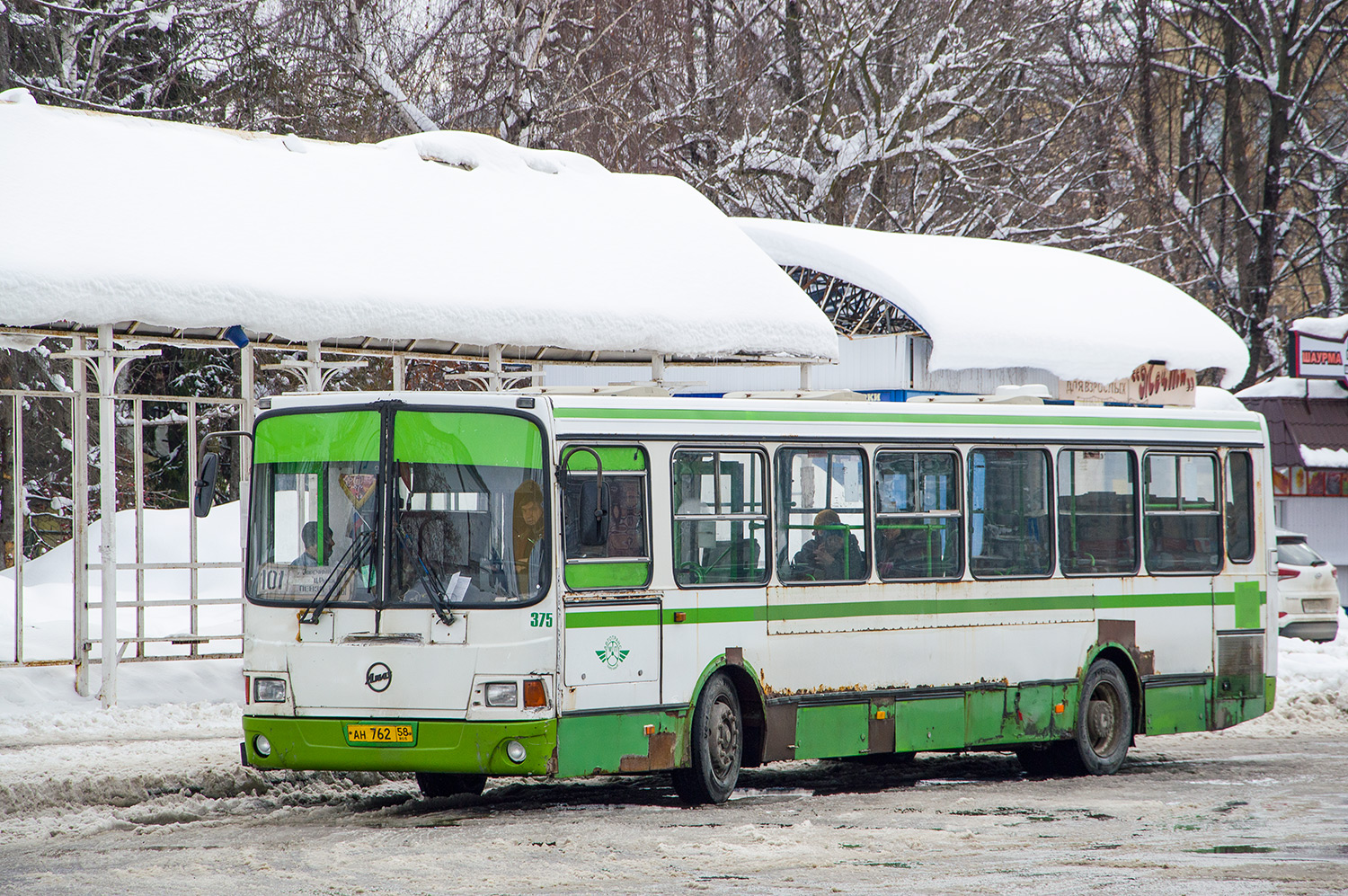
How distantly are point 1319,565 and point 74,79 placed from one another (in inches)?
675

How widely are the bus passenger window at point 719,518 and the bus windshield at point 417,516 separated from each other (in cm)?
108

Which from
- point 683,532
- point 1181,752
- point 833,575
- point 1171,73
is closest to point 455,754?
point 683,532

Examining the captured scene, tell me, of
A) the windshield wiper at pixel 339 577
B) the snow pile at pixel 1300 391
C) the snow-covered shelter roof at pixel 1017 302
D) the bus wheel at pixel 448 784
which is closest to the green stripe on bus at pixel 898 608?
the windshield wiper at pixel 339 577

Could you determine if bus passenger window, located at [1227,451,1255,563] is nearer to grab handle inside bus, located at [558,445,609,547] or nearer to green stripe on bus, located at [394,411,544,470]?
grab handle inside bus, located at [558,445,609,547]

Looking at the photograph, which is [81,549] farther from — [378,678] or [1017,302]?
[1017,302]

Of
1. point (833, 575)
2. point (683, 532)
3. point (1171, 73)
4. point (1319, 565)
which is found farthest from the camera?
point (1171, 73)

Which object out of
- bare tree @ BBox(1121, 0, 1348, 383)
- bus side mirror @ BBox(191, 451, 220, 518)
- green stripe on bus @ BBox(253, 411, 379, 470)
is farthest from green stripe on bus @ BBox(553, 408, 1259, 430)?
bare tree @ BBox(1121, 0, 1348, 383)

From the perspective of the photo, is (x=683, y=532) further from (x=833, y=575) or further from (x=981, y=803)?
(x=981, y=803)

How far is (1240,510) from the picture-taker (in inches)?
563

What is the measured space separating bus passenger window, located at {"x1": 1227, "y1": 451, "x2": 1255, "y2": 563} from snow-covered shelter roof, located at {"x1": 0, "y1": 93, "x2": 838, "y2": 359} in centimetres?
414

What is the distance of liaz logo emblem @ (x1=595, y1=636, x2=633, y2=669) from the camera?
10375 mm

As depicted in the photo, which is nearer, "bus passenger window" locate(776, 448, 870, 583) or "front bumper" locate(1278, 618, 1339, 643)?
"bus passenger window" locate(776, 448, 870, 583)

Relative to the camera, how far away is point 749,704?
11.3m

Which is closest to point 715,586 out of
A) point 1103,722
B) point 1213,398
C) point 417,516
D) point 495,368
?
point 417,516
